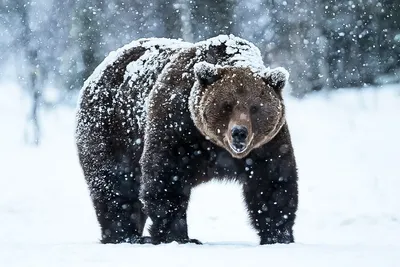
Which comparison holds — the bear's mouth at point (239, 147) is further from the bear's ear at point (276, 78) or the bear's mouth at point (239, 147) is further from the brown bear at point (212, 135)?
the bear's ear at point (276, 78)

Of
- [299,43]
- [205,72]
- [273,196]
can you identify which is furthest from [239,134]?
[299,43]

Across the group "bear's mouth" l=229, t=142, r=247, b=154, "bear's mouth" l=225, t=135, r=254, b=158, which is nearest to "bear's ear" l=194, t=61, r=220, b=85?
"bear's mouth" l=225, t=135, r=254, b=158

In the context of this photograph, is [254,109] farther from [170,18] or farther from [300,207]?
[170,18]

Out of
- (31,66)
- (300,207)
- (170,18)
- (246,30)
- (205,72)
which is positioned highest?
(170,18)

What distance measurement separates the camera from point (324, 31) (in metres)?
21.1

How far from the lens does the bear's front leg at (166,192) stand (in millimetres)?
5441

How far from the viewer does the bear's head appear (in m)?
5.21

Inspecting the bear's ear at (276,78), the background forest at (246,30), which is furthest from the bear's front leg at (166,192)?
the background forest at (246,30)

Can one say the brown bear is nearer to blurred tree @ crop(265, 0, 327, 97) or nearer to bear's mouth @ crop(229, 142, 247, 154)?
bear's mouth @ crop(229, 142, 247, 154)

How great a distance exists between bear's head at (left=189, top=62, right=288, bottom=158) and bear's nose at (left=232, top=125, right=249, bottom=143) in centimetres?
11

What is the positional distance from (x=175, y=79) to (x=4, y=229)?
16.5ft

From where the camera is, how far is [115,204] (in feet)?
21.5

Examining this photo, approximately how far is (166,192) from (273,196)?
0.81 m

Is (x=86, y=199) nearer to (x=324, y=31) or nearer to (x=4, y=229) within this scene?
(x=4, y=229)
